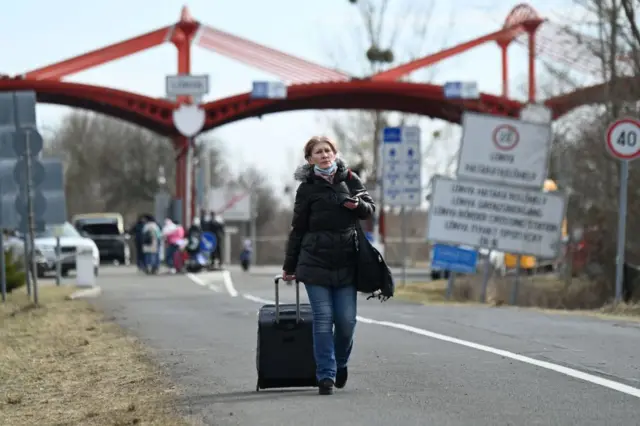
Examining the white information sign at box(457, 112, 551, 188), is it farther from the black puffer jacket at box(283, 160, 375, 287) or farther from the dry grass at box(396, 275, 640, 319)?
the black puffer jacket at box(283, 160, 375, 287)

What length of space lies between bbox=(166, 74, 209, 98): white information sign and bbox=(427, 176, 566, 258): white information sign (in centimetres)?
3441

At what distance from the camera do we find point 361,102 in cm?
6088

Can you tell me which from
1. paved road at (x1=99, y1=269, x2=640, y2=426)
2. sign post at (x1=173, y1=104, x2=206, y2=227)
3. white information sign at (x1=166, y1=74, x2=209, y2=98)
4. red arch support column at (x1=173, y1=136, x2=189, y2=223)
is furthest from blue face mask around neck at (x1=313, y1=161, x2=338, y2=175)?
red arch support column at (x1=173, y1=136, x2=189, y2=223)

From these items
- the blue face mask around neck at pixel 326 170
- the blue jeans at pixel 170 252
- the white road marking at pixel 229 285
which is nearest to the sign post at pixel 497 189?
the white road marking at pixel 229 285

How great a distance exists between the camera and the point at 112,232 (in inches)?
2469

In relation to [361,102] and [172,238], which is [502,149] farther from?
[361,102]

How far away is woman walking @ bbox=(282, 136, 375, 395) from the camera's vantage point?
909 centimetres

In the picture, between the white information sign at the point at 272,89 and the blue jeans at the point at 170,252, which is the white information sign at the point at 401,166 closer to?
the blue jeans at the point at 170,252

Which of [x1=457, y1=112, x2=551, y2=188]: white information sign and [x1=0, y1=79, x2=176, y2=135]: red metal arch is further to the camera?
[x1=0, y1=79, x2=176, y2=135]: red metal arch

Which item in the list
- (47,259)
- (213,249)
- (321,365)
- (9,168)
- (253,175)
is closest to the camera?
(321,365)

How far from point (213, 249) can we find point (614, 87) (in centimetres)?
1626

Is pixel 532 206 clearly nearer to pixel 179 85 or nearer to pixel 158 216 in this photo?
pixel 158 216

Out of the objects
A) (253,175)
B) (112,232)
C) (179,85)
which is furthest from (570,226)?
(253,175)

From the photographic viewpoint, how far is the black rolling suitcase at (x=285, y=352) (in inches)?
368
